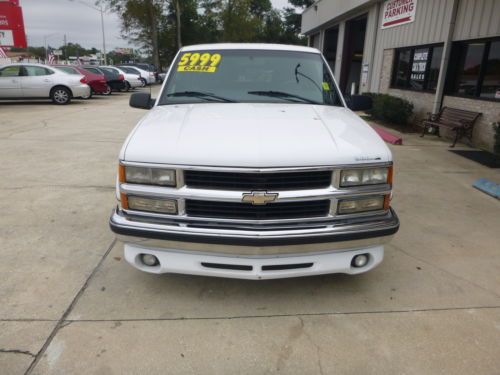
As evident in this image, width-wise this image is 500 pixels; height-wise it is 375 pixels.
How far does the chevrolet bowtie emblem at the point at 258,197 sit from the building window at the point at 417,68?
32.0 ft

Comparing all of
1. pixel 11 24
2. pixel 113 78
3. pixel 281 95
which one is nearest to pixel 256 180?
pixel 281 95

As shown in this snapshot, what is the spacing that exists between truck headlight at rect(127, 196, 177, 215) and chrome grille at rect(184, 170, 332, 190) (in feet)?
0.60

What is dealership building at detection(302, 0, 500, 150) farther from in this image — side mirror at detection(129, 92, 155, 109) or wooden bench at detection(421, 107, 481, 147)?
side mirror at detection(129, 92, 155, 109)

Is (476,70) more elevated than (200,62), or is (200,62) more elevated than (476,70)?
(476,70)

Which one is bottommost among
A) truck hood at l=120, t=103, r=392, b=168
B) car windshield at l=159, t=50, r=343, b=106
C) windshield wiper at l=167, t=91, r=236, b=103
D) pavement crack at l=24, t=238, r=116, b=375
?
pavement crack at l=24, t=238, r=116, b=375

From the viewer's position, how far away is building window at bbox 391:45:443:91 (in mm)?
10672

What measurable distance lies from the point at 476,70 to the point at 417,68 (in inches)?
114

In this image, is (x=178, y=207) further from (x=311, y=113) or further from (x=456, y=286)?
(x=456, y=286)

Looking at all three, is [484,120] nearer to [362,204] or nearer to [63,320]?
[362,204]

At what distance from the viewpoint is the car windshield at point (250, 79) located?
375 centimetres

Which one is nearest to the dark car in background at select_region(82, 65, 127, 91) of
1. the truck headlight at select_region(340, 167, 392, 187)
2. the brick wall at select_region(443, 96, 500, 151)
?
the brick wall at select_region(443, 96, 500, 151)

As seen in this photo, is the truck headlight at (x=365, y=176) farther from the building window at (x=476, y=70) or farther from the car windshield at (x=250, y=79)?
the building window at (x=476, y=70)

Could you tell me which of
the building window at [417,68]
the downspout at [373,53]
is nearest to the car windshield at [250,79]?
the building window at [417,68]

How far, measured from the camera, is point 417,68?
11.7 meters
